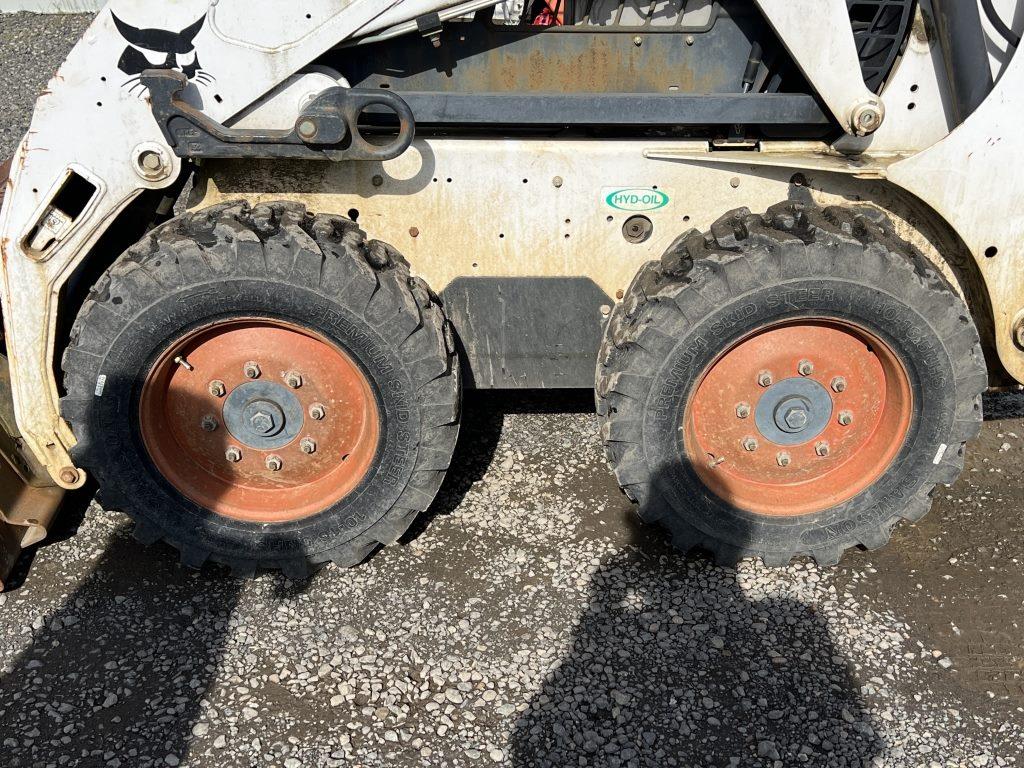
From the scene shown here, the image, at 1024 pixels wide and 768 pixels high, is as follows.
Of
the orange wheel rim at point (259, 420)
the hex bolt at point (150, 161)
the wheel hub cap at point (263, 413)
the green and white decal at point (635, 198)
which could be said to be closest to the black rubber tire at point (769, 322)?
the green and white decal at point (635, 198)

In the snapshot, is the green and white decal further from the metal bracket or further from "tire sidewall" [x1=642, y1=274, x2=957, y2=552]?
the metal bracket

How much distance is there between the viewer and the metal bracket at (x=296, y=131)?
8.53 feet

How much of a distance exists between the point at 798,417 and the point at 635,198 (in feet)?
3.16

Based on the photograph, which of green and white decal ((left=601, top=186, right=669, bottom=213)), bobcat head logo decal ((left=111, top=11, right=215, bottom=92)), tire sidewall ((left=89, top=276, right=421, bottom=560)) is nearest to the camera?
bobcat head logo decal ((left=111, top=11, right=215, bottom=92))

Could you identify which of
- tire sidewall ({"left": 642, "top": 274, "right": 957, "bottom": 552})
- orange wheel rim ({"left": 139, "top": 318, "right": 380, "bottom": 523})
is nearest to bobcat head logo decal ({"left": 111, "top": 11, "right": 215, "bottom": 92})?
orange wheel rim ({"left": 139, "top": 318, "right": 380, "bottom": 523})

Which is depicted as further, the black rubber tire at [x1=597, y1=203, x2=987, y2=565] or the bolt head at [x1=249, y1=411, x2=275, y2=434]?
the bolt head at [x1=249, y1=411, x2=275, y2=434]

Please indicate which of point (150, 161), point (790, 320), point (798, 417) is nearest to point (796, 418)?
point (798, 417)

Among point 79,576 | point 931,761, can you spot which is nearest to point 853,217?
point 931,761

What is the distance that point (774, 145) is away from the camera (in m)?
2.98

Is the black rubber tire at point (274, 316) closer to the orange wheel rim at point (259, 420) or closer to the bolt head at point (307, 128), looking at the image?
the orange wheel rim at point (259, 420)

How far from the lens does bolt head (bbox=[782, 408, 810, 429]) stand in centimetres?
310

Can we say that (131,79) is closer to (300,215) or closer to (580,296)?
(300,215)

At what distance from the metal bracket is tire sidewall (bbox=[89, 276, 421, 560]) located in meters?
0.41

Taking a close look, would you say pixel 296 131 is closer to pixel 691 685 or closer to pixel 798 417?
pixel 798 417
